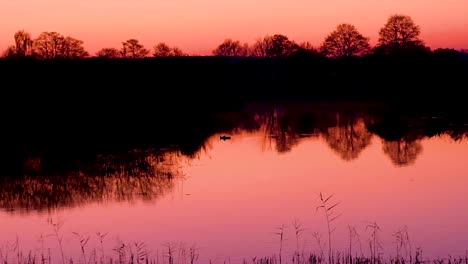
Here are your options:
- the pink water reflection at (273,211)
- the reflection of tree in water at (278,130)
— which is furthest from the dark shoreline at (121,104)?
the pink water reflection at (273,211)

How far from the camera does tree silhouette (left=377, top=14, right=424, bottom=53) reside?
81.4 meters

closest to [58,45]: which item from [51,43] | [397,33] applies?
[51,43]

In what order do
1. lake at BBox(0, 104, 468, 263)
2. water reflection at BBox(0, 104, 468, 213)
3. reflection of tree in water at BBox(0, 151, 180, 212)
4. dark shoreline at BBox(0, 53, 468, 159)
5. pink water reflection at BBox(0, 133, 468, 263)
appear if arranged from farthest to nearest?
dark shoreline at BBox(0, 53, 468, 159)
water reflection at BBox(0, 104, 468, 213)
reflection of tree in water at BBox(0, 151, 180, 212)
pink water reflection at BBox(0, 133, 468, 263)
lake at BBox(0, 104, 468, 263)

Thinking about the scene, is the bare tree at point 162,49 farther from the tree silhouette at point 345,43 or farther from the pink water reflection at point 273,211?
the pink water reflection at point 273,211

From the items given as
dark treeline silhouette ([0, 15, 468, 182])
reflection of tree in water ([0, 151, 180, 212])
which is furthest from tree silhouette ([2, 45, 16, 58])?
reflection of tree in water ([0, 151, 180, 212])

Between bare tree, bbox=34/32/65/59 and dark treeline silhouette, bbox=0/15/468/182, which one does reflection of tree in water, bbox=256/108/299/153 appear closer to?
dark treeline silhouette, bbox=0/15/468/182

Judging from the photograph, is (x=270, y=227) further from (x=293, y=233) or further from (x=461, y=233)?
(x=461, y=233)

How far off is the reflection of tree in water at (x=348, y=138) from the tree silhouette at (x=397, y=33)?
40049 millimetres

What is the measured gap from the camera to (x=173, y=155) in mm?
28406

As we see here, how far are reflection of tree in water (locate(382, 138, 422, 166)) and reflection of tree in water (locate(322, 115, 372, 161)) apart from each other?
1.09 meters

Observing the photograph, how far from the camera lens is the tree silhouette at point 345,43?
86625 millimetres

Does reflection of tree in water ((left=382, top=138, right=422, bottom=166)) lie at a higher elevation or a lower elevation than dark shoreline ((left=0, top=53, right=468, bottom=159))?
lower

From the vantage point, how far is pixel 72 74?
40875 millimetres

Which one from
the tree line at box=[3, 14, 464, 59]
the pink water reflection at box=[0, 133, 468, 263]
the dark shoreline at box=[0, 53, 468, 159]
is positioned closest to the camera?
the pink water reflection at box=[0, 133, 468, 263]
